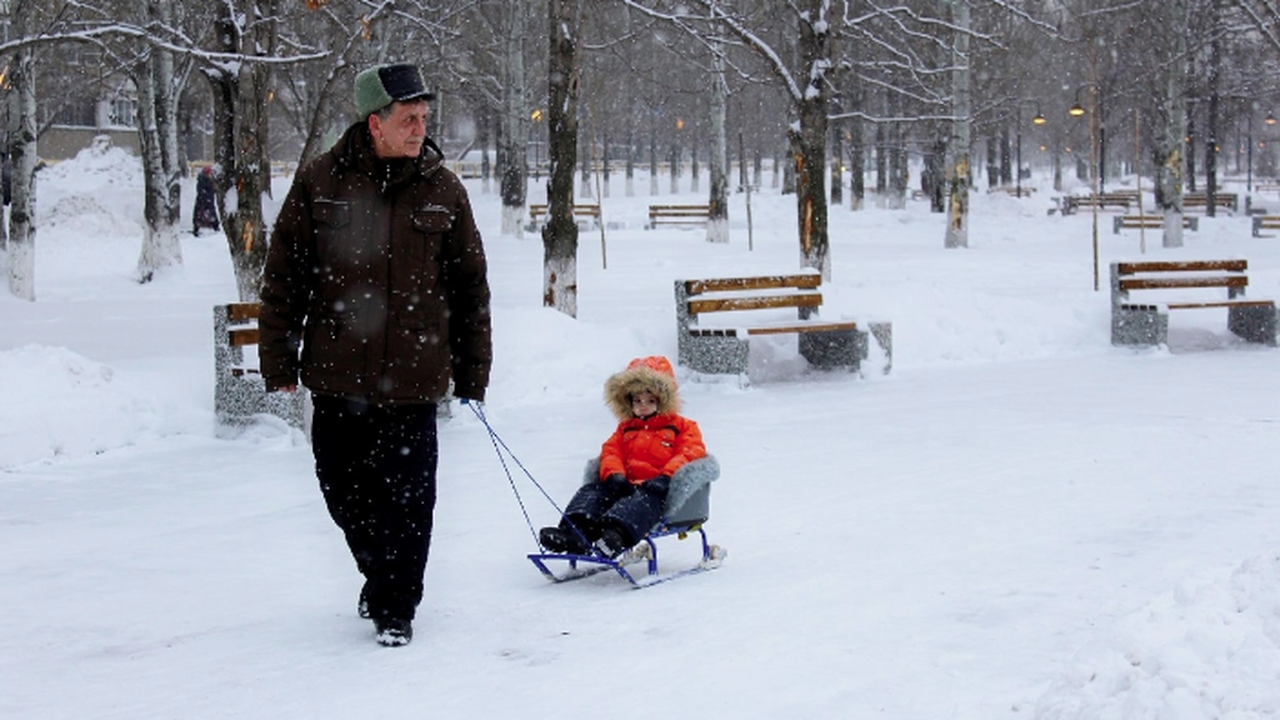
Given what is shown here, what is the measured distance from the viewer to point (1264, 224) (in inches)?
1598

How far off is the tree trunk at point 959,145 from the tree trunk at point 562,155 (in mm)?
16747

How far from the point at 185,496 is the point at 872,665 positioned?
5194 millimetres

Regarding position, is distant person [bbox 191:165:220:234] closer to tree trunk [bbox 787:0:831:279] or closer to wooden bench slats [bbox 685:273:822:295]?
tree trunk [bbox 787:0:831:279]

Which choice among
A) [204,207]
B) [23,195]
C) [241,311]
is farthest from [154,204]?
[241,311]

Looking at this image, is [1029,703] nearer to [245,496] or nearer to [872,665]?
[872,665]

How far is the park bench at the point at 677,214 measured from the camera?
43250mm

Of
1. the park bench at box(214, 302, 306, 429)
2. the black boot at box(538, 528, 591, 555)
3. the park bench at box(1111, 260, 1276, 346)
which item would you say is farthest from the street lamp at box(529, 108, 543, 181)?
the black boot at box(538, 528, 591, 555)

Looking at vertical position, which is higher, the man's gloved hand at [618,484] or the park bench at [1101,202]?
the park bench at [1101,202]

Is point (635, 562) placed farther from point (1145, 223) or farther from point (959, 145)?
point (1145, 223)

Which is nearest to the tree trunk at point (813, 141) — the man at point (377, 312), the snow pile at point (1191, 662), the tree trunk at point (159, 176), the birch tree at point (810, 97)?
the birch tree at point (810, 97)

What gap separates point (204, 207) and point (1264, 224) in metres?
28.1

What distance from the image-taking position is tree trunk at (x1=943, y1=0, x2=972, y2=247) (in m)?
30.6

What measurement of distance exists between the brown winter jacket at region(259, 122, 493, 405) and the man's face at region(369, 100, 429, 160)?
0.04m

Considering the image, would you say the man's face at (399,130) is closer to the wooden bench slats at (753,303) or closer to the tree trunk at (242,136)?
the tree trunk at (242,136)
